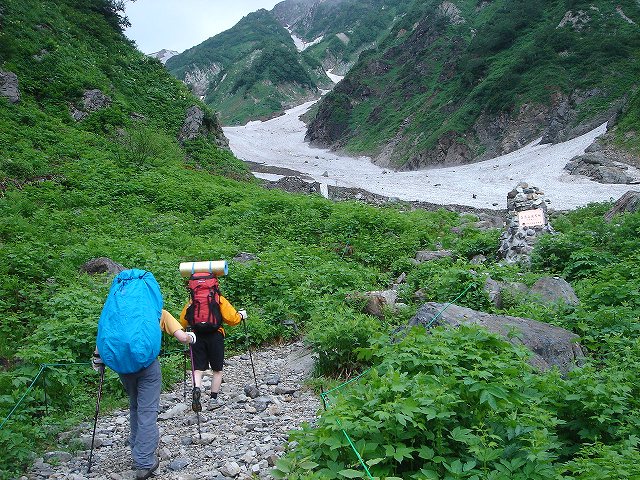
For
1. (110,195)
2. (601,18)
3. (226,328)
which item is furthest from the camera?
(601,18)

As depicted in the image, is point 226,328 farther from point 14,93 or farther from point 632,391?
point 14,93

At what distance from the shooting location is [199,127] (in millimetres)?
27266

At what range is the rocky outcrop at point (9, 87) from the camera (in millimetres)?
19628

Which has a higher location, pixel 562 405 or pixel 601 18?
pixel 601 18

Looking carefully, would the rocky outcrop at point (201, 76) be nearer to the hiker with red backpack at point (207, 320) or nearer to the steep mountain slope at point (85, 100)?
the steep mountain slope at point (85, 100)

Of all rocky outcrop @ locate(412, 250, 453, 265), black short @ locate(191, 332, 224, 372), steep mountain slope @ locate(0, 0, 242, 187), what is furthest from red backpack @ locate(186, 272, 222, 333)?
steep mountain slope @ locate(0, 0, 242, 187)

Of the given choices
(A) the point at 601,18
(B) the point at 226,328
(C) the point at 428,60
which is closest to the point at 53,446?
(B) the point at 226,328

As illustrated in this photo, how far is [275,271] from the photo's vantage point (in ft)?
30.2

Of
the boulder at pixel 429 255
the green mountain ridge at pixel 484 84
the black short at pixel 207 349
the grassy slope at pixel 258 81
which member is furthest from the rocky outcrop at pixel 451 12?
the black short at pixel 207 349

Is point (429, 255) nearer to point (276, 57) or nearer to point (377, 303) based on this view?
point (377, 303)

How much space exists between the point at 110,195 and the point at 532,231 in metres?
11.7

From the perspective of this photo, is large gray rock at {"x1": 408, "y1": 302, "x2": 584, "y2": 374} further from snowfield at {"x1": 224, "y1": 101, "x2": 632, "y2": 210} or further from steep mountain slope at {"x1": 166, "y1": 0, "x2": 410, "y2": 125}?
steep mountain slope at {"x1": 166, "y1": 0, "x2": 410, "y2": 125}

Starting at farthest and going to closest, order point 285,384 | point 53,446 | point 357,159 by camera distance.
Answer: point 357,159 < point 285,384 < point 53,446

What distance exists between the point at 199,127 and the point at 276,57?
318 ft
